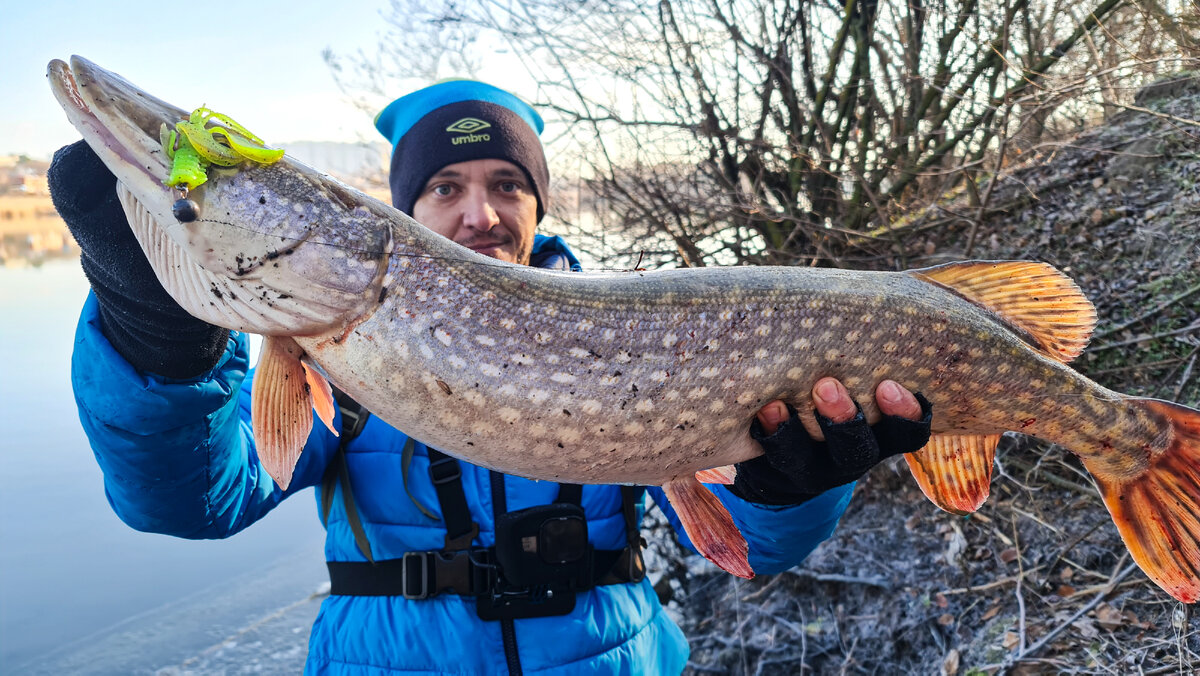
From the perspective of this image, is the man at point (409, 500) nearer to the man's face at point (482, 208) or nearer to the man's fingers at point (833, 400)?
the man's fingers at point (833, 400)

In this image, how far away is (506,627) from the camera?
1812 mm

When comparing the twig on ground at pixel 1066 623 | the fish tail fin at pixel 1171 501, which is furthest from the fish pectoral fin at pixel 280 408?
the twig on ground at pixel 1066 623

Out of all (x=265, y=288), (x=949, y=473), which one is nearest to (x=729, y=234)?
(x=949, y=473)

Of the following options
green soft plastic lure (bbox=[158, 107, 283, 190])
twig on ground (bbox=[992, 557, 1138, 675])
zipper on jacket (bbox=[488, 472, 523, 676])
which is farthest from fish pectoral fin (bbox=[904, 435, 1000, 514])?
green soft plastic lure (bbox=[158, 107, 283, 190])

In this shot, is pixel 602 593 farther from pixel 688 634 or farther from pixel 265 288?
pixel 688 634

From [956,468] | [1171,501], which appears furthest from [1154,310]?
[956,468]

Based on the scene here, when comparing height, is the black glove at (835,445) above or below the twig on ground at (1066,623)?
above

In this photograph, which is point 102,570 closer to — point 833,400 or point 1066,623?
point 833,400

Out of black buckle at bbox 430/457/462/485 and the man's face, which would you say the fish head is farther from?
the man's face

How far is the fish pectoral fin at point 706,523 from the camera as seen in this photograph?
1.62 metres

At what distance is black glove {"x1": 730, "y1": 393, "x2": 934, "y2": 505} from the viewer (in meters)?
1.50

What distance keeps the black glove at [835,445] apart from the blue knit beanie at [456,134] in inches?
62.8

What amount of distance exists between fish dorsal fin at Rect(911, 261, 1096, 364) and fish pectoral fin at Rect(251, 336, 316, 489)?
146 centimetres

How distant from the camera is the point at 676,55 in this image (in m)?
4.07
